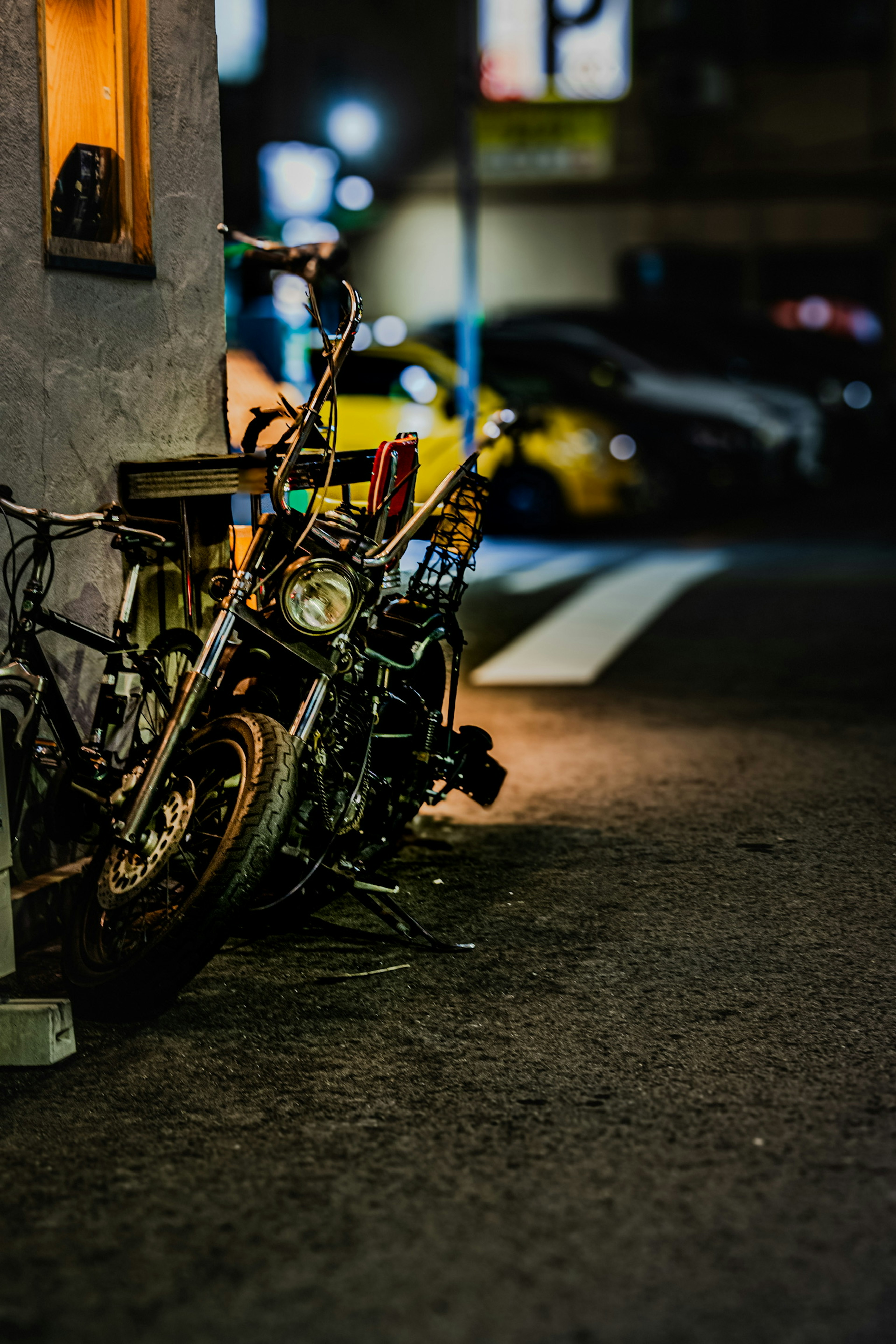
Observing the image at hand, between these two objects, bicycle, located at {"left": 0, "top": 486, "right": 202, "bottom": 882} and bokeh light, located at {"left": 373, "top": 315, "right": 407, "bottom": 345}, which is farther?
bokeh light, located at {"left": 373, "top": 315, "right": 407, "bottom": 345}

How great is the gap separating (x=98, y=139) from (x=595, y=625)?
6206mm

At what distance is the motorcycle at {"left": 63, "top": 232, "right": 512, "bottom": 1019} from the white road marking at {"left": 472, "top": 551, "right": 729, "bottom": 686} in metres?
4.02

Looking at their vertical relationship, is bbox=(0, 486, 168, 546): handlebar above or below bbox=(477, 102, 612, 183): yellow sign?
below

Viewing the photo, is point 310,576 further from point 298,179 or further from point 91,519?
point 298,179

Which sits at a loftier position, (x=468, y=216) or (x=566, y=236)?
(x=566, y=236)

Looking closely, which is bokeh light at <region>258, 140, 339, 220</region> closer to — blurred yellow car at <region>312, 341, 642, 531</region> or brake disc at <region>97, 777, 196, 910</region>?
blurred yellow car at <region>312, 341, 642, 531</region>

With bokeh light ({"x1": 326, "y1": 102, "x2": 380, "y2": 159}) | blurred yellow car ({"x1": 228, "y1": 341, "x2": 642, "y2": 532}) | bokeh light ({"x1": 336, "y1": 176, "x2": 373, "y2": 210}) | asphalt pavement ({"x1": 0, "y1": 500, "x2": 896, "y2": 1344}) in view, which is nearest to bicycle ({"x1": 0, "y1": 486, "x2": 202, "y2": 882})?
asphalt pavement ({"x1": 0, "y1": 500, "x2": 896, "y2": 1344})

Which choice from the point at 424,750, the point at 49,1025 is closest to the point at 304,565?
the point at 424,750

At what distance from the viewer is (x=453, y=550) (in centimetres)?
546

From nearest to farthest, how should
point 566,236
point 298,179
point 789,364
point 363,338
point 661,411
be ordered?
point 363,338 < point 298,179 < point 661,411 < point 789,364 < point 566,236

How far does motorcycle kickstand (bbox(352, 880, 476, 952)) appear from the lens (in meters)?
5.00

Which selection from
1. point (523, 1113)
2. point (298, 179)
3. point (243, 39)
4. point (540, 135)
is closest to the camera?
point (523, 1113)

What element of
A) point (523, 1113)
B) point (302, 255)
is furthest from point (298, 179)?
point (523, 1113)

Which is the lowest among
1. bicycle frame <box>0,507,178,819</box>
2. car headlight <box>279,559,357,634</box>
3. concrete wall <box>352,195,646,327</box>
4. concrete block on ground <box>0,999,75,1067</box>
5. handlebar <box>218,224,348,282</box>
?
concrete block on ground <box>0,999,75,1067</box>
